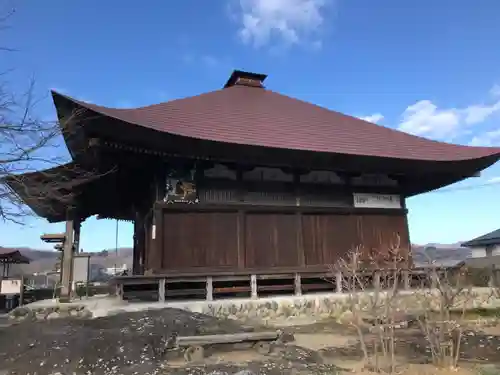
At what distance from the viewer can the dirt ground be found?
5.78m

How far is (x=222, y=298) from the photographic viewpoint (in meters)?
10.1

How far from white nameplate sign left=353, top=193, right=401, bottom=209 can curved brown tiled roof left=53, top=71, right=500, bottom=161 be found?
142 centimetres

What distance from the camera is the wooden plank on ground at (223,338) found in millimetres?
6227

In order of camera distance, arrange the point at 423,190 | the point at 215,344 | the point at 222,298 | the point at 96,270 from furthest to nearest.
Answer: the point at 96,270 < the point at 423,190 < the point at 222,298 < the point at 215,344

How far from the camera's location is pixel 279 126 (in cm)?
1231

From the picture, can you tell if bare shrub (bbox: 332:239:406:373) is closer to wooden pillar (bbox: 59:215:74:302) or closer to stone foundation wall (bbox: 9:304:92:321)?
stone foundation wall (bbox: 9:304:92:321)

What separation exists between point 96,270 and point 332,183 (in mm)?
60722

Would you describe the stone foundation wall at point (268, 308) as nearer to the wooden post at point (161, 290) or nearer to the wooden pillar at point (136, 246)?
the wooden post at point (161, 290)

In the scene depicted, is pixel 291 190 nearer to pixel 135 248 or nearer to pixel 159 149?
pixel 159 149

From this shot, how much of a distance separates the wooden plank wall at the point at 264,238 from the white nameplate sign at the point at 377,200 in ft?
1.02

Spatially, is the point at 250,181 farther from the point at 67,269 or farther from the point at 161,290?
the point at 67,269

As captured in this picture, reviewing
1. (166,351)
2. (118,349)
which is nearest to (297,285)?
(166,351)

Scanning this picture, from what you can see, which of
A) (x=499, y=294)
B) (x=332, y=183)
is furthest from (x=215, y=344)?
(x=499, y=294)

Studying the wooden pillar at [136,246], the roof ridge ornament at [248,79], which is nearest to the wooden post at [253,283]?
the wooden pillar at [136,246]
